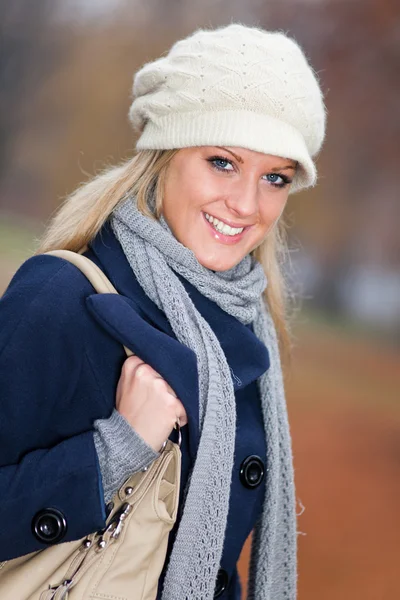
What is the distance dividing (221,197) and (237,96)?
19 cm

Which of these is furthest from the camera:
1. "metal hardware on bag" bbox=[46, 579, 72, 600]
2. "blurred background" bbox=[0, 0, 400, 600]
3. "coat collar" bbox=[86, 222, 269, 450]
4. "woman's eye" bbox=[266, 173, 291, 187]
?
"blurred background" bbox=[0, 0, 400, 600]

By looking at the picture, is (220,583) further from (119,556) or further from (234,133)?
(234,133)

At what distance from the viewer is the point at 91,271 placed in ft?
4.59

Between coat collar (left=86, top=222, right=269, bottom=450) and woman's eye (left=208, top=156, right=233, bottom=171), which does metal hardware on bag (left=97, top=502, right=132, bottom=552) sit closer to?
coat collar (left=86, top=222, right=269, bottom=450)

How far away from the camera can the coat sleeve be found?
1.24 meters

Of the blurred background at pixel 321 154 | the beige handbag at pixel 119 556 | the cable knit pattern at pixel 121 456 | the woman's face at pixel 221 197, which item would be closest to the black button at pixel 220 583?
the beige handbag at pixel 119 556

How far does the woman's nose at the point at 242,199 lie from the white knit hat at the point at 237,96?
0.31 feet

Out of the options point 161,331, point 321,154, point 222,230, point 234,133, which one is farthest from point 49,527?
point 321,154

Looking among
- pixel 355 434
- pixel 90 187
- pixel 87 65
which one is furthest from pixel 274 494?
pixel 87 65

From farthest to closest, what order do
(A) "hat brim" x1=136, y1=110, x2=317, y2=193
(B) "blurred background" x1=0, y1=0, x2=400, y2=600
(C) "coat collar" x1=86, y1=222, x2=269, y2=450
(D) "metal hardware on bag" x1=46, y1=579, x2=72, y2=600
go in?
(B) "blurred background" x1=0, y1=0, x2=400, y2=600 < (A) "hat brim" x1=136, y1=110, x2=317, y2=193 < (C) "coat collar" x1=86, y1=222, x2=269, y2=450 < (D) "metal hardware on bag" x1=46, y1=579, x2=72, y2=600

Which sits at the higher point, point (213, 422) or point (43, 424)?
point (213, 422)

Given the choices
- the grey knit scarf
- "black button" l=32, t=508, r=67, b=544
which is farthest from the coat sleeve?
the grey knit scarf

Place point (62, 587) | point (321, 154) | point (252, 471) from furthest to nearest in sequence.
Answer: point (321, 154), point (252, 471), point (62, 587)

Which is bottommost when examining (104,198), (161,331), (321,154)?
(161,331)
